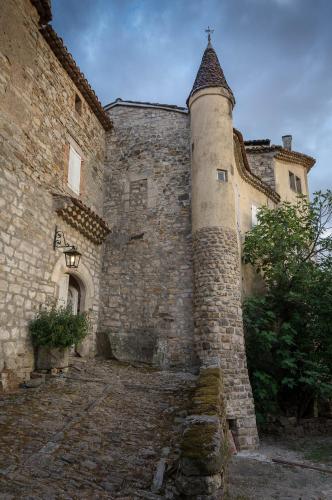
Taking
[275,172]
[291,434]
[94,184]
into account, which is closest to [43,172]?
[94,184]

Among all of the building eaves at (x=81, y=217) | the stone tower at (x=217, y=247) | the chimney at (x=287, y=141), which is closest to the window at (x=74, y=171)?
the building eaves at (x=81, y=217)

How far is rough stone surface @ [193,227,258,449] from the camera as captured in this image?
872 cm

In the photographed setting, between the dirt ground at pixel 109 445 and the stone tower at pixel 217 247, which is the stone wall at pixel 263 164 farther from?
the dirt ground at pixel 109 445

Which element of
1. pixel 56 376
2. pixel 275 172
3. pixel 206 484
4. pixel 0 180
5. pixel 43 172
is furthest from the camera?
pixel 275 172

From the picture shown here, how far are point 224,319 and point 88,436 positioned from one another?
17.0 feet

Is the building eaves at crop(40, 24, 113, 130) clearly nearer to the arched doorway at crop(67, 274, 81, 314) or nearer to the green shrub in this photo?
the arched doorway at crop(67, 274, 81, 314)

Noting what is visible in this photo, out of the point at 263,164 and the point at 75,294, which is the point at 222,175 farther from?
the point at 263,164

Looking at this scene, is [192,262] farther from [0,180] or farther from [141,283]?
[0,180]

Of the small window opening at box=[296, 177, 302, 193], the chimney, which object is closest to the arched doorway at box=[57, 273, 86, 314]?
the small window opening at box=[296, 177, 302, 193]

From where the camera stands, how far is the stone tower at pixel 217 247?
8.84 meters

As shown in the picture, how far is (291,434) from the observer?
10.4m

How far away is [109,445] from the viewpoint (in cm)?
442

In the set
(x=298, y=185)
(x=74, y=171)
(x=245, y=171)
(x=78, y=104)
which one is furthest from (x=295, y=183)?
(x=74, y=171)

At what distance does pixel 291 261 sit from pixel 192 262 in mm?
3590
